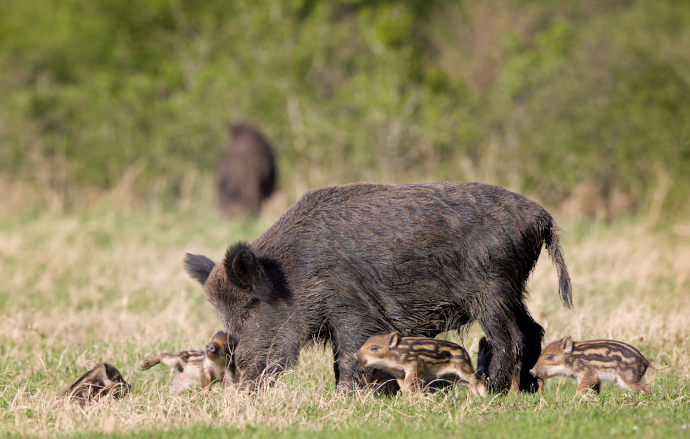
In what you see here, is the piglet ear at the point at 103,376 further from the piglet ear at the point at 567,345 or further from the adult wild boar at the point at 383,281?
the piglet ear at the point at 567,345

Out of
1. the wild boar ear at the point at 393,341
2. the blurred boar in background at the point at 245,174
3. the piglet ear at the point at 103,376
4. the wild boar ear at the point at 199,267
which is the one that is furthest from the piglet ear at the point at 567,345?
the blurred boar in background at the point at 245,174

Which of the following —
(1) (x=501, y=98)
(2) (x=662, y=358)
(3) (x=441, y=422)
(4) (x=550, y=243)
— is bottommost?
(2) (x=662, y=358)

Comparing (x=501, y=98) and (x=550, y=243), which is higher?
(x=501, y=98)

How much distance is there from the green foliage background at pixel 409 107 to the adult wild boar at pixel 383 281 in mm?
10526

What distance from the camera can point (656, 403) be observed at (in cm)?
505

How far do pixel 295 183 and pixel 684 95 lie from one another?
10.4 metres

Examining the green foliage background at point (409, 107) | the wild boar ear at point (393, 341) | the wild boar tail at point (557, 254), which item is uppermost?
the green foliage background at point (409, 107)

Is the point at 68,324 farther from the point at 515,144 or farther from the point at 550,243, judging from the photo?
the point at 515,144

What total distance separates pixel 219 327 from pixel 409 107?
43.1 feet

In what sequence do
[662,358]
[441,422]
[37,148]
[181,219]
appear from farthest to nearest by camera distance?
1. [37,148]
2. [181,219]
3. [662,358]
4. [441,422]

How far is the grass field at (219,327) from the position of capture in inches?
183

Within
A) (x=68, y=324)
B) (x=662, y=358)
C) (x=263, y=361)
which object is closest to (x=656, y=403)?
(x=662, y=358)

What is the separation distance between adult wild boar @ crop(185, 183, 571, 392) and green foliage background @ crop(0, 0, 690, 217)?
10526mm

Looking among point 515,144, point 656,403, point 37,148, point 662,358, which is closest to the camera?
Result: point 656,403
